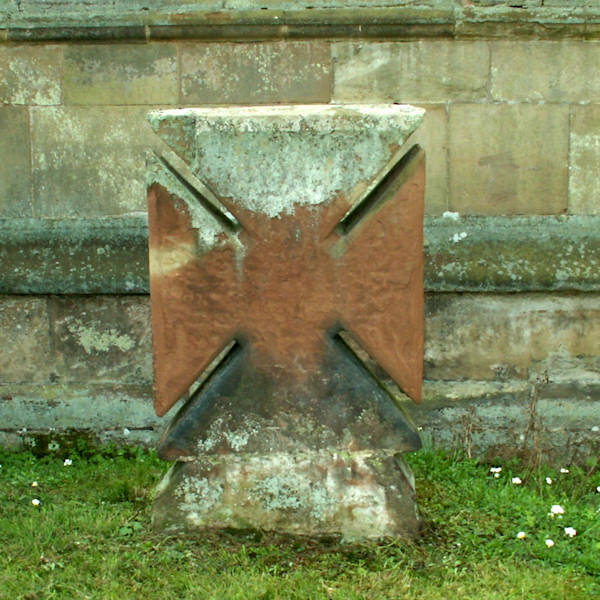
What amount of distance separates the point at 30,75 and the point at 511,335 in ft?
8.49

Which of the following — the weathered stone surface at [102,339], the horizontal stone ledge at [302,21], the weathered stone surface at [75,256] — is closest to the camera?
the horizontal stone ledge at [302,21]

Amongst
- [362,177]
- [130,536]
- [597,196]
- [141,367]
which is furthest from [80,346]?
[597,196]

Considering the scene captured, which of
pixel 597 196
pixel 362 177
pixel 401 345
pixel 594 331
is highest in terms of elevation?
pixel 362 177

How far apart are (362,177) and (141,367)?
1.81m

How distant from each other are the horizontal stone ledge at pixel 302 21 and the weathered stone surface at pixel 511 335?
122cm

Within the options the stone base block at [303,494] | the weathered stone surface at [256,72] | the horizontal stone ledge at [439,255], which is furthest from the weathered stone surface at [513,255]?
the stone base block at [303,494]

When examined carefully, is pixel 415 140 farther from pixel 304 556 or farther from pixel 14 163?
pixel 304 556

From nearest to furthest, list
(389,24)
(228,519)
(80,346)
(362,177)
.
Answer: (362,177)
(228,519)
(389,24)
(80,346)

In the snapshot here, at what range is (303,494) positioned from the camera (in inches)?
97.0

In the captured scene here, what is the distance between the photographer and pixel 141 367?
145 inches

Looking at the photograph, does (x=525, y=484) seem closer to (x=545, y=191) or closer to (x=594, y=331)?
(x=594, y=331)

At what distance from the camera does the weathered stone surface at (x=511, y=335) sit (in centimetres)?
357

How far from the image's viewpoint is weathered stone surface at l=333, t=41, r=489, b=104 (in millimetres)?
3496

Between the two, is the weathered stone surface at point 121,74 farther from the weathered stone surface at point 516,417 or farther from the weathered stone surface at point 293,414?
the weathered stone surface at point 516,417
